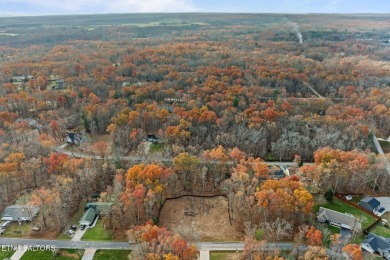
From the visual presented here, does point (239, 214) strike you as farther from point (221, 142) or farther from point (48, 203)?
point (48, 203)

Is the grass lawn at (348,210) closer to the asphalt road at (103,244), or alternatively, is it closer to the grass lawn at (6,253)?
the asphalt road at (103,244)

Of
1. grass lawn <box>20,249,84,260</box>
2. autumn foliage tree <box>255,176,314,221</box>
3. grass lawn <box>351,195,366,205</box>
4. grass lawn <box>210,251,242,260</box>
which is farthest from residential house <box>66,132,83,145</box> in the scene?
grass lawn <box>351,195,366,205</box>

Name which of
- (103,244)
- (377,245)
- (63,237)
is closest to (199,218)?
(103,244)

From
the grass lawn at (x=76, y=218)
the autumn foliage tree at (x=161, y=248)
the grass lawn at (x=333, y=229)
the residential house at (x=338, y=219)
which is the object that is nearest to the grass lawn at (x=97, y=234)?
the grass lawn at (x=76, y=218)

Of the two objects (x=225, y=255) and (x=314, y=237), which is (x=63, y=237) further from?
(x=314, y=237)

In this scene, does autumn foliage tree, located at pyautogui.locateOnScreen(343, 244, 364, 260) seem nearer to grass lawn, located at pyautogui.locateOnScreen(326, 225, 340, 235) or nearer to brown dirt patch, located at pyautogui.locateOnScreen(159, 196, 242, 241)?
grass lawn, located at pyautogui.locateOnScreen(326, 225, 340, 235)

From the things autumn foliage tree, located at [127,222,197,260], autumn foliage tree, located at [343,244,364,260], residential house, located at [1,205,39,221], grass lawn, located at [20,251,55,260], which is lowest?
grass lawn, located at [20,251,55,260]

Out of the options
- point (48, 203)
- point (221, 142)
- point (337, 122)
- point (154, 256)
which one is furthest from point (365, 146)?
point (48, 203)
